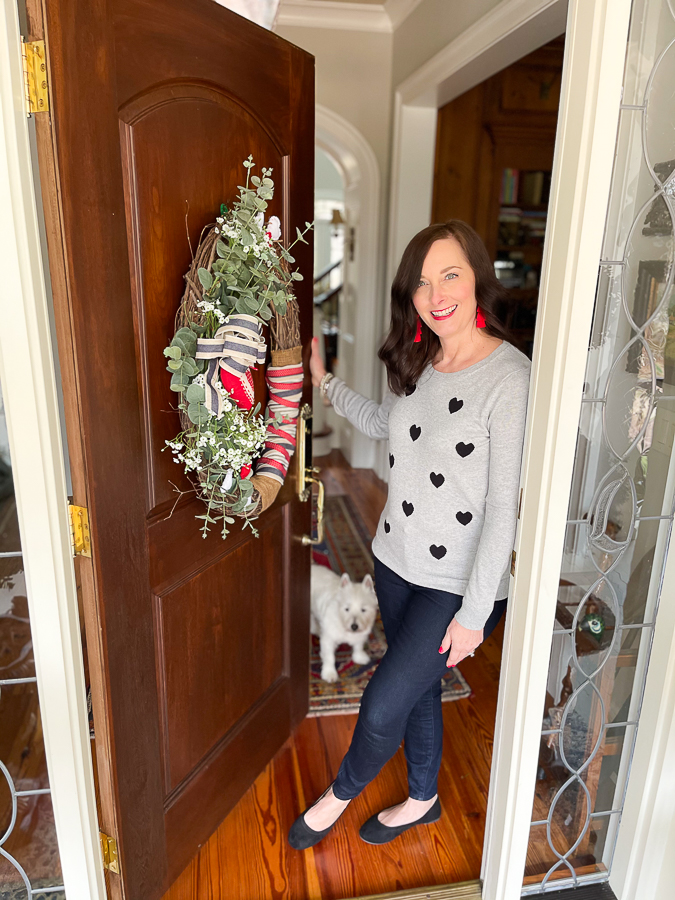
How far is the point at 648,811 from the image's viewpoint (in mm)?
1595

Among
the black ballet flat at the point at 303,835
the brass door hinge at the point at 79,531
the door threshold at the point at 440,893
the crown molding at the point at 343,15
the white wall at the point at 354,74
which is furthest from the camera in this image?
the white wall at the point at 354,74

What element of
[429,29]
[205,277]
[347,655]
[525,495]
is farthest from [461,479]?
[429,29]

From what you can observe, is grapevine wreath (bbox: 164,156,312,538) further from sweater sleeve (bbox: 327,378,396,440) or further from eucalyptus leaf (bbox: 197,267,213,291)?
sweater sleeve (bbox: 327,378,396,440)

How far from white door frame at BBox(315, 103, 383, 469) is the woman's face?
339cm

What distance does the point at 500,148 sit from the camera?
470 cm

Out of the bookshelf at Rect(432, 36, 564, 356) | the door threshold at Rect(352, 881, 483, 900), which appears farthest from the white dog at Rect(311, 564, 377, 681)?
the bookshelf at Rect(432, 36, 564, 356)

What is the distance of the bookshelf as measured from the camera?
14.9 ft

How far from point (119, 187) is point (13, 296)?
283mm

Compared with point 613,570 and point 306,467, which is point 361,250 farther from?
point 613,570

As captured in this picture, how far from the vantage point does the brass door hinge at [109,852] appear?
4.89 ft

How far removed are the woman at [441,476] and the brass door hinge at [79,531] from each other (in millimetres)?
737

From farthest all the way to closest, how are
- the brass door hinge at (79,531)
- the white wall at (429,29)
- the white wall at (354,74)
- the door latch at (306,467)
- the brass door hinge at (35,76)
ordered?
the white wall at (354,74), the white wall at (429,29), the door latch at (306,467), the brass door hinge at (79,531), the brass door hinge at (35,76)

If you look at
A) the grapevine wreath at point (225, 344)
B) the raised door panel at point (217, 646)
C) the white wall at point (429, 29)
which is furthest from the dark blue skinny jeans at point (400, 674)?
the white wall at point (429, 29)

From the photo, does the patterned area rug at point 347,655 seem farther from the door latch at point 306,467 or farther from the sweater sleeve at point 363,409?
the sweater sleeve at point 363,409
